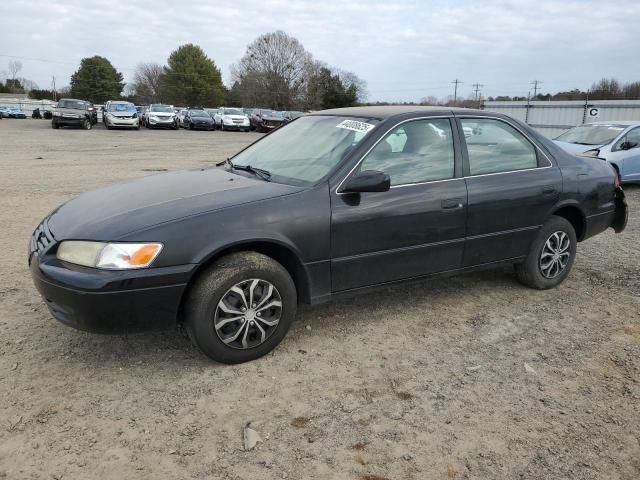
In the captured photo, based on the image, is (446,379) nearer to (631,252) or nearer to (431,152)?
(431,152)

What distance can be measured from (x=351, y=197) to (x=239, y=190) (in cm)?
76

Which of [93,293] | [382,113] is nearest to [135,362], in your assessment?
[93,293]

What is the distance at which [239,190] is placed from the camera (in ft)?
11.6

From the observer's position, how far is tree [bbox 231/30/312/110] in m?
76.8

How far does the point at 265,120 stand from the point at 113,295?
30.9 metres

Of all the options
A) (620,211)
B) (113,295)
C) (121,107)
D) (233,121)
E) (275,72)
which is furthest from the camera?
(275,72)

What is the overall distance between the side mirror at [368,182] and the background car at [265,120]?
28670 mm

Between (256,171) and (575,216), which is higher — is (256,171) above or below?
above

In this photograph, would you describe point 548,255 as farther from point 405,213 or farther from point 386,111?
point 386,111

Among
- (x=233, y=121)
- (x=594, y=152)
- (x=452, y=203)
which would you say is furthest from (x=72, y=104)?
(x=452, y=203)

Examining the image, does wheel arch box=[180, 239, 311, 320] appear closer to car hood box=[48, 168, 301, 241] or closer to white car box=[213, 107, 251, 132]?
car hood box=[48, 168, 301, 241]

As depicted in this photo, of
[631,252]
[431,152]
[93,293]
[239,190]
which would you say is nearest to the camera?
[93,293]

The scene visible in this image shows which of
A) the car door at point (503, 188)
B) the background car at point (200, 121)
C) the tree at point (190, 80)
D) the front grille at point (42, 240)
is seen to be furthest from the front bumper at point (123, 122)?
the tree at point (190, 80)

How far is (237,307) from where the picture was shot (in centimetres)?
327
